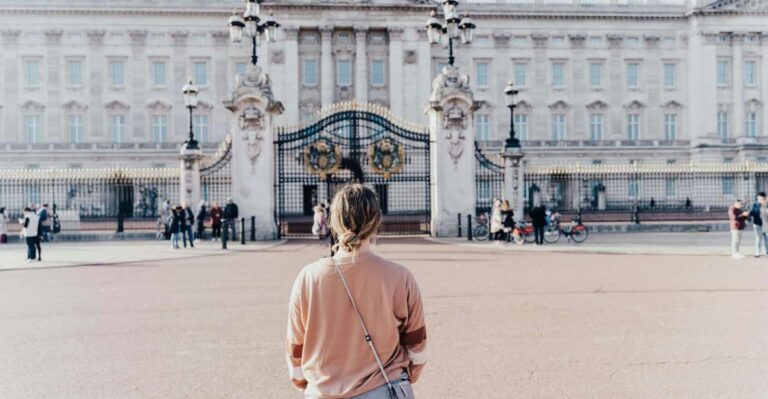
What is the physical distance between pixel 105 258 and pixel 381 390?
1573 centimetres

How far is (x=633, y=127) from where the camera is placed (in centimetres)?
5962

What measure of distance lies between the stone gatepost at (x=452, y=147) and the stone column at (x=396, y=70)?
32.9 meters

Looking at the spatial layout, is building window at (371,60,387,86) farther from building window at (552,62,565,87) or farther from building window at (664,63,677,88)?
building window at (664,63,677,88)

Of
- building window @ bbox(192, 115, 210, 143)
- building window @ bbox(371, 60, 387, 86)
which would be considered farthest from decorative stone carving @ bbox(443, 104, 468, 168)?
building window @ bbox(192, 115, 210, 143)

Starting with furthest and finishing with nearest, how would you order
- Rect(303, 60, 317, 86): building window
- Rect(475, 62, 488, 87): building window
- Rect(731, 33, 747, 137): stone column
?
Rect(731, 33, 747, 137): stone column, Rect(475, 62, 488, 87): building window, Rect(303, 60, 317, 86): building window

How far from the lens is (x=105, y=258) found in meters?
16.8

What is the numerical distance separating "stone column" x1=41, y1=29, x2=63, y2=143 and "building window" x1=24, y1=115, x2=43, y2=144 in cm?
56

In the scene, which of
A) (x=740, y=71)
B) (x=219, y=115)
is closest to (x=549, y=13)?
(x=740, y=71)

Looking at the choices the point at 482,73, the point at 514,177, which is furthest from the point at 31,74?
the point at 514,177

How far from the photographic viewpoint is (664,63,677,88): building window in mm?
60031

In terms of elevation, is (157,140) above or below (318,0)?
below

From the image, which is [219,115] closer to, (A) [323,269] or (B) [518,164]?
(B) [518,164]

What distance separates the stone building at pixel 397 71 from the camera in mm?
55156

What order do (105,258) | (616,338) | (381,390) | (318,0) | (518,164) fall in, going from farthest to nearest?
(318,0)
(518,164)
(105,258)
(616,338)
(381,390)
